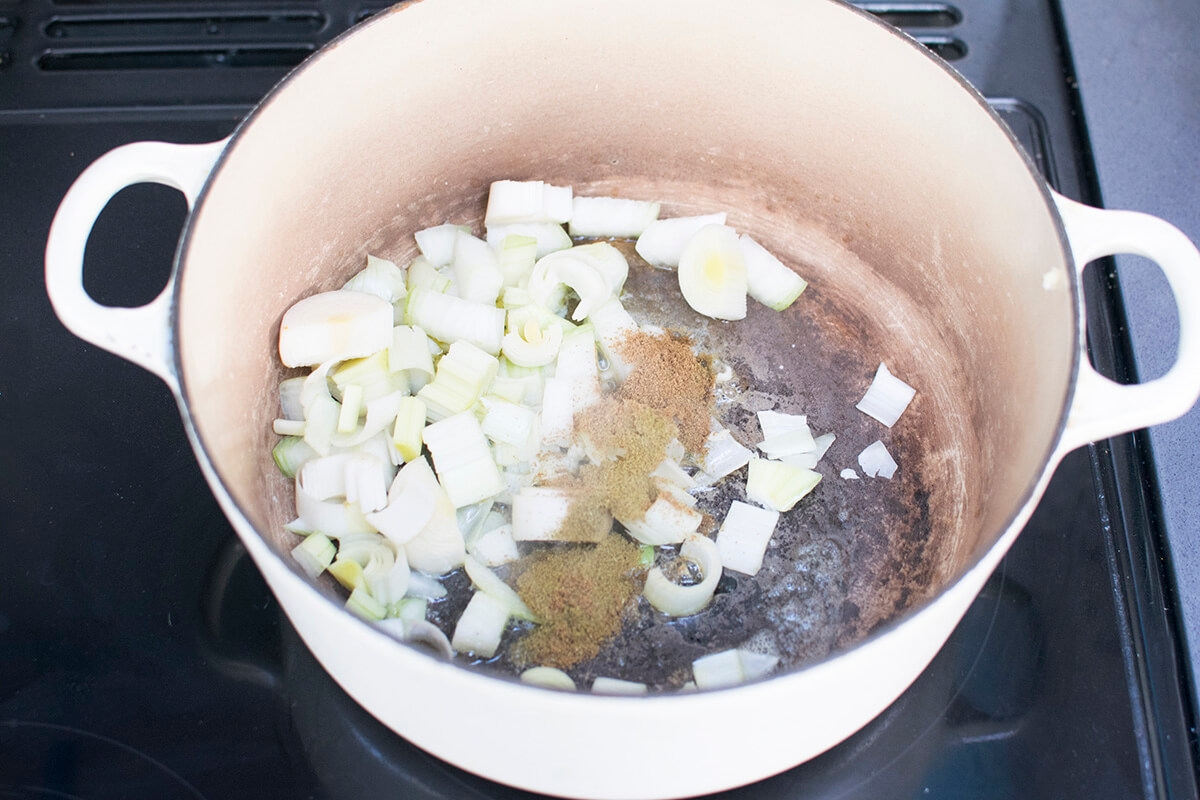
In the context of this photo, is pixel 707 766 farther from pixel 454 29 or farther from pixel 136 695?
pixel 454 29

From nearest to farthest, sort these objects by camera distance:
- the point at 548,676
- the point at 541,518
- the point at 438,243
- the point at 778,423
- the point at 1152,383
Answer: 1. the point at 1152,383
2. the point at 548,676
3. the point at 541,518
4. the point at 778,423
5. the point at 438,243

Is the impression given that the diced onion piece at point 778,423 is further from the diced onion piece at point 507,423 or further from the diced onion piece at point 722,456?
the diced onion piece at point 507,423

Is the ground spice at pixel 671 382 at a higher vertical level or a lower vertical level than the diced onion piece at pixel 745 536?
higher

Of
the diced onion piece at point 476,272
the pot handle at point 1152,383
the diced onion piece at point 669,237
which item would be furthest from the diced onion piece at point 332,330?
the pot handle at point 1152,383

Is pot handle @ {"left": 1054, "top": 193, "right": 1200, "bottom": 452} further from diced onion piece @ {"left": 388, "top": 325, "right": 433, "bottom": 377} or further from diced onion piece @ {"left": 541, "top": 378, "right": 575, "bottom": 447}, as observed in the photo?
diced onion piece @ {"left": 388, "top": 325, "right": 433, "bottom": 377}

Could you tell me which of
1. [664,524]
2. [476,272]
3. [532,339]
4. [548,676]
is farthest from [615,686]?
[476,272]

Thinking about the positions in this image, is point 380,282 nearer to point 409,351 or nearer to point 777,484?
point 409,351
